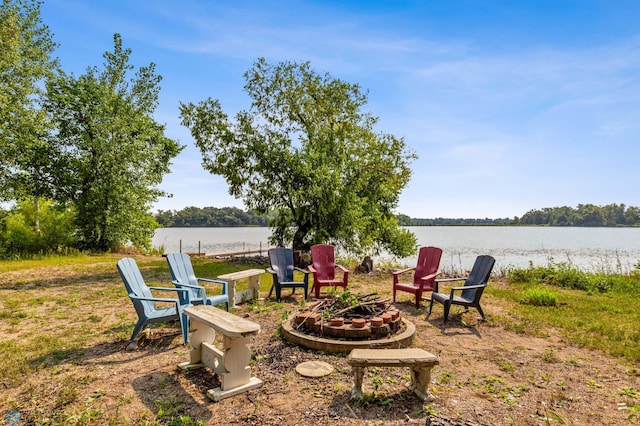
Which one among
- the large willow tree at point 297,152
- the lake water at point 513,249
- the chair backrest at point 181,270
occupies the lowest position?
the lake water at point 513,249

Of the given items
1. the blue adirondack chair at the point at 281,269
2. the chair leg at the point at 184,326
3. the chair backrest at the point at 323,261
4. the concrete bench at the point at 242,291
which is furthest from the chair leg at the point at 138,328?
the chair backrest at the point at 323,261

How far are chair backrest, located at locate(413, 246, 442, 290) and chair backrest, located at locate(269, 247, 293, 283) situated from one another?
230 centimetres

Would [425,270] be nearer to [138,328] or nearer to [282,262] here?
[282,262]

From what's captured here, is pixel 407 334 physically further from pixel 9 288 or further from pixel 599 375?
pixel 9 288

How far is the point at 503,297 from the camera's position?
7078 millimetres

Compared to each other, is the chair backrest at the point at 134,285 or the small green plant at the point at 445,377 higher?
the chair backrest at the point at 134,285

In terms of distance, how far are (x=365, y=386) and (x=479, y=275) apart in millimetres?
3223

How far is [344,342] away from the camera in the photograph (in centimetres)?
381

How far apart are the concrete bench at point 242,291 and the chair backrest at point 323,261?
1.16 metres

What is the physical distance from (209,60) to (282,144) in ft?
14.5

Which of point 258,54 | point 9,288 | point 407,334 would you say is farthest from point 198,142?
point 407,334

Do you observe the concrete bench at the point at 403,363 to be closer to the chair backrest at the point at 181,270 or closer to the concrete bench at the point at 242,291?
the chair backrest at the point at 181,270

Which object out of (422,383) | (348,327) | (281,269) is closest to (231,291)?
(281,269)

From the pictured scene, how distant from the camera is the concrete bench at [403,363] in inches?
107
